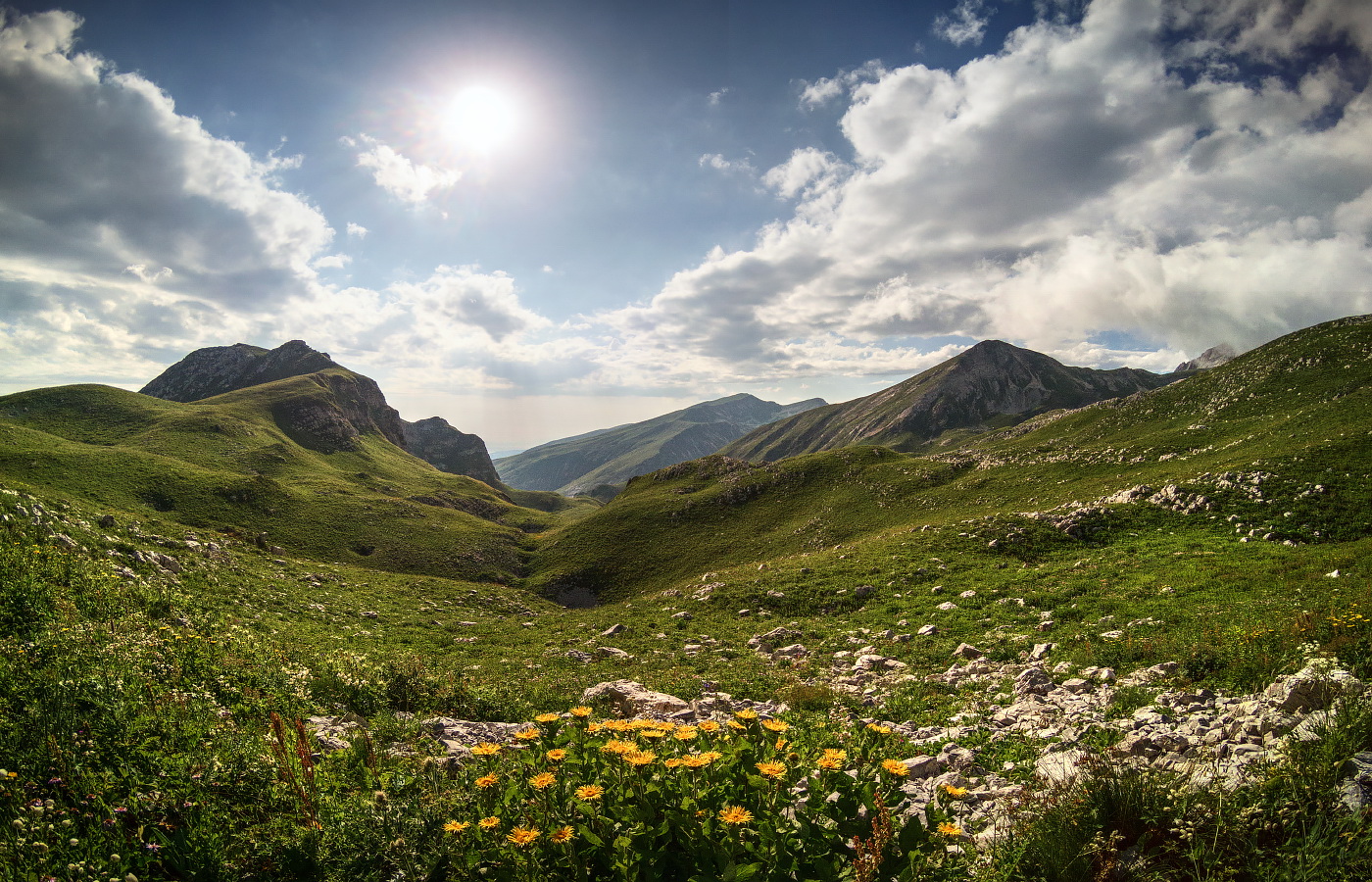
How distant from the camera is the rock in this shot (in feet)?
35.0

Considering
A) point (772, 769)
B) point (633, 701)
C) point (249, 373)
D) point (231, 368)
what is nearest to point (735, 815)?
point (772, 769)

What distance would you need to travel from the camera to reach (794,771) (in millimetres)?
3961

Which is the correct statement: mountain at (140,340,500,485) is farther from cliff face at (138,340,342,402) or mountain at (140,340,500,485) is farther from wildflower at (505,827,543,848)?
wildflower at (505,827,543,848)

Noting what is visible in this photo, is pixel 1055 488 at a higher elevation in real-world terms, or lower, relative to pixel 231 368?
lower

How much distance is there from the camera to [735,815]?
3406 mm

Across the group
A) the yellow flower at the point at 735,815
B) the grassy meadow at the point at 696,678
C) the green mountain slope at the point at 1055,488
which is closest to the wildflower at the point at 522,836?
the grassy meadow at the point at 696,678

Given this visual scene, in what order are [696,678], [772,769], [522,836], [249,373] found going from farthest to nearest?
[249,373], [696,678], [772,769], [522,836]

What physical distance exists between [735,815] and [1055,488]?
145 ft

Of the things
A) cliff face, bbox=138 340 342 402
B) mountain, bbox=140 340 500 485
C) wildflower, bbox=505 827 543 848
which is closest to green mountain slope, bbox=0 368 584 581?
wildflower, bbox=505 827 543 848

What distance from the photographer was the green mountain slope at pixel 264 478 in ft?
161

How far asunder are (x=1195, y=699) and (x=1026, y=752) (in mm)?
3147

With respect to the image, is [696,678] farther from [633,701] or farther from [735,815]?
[735,815]

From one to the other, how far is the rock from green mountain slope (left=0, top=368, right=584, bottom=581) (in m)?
33.8

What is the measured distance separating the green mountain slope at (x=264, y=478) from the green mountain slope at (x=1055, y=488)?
15.4 m
